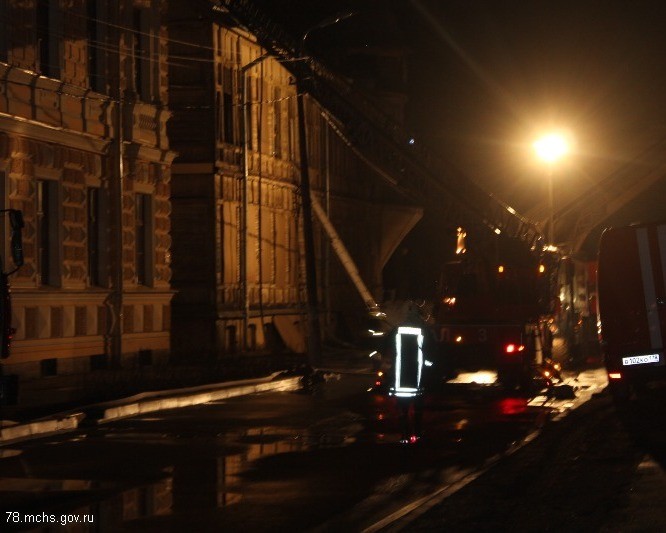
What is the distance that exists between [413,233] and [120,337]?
31094 mm

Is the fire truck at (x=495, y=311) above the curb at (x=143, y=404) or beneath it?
above

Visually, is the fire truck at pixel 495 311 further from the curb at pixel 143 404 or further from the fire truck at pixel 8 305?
the fire truck at pixel 8 305

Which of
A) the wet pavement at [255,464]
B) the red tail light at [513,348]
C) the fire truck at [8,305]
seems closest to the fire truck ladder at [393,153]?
the red tail light at [513,348]

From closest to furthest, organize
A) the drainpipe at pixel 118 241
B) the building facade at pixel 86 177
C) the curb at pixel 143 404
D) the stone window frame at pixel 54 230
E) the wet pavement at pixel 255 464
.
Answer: the wet pavement at pixel 255 464 < the curb at pixel 143 404 < the building facade at pixel 86 177 < the stone window frame at pixel 54 230 < the drainpipe at pixel 118 241

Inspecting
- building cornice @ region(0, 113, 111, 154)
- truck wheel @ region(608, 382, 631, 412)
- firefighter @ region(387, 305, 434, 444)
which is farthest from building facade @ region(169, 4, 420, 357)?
A: firefighter @ region(387, 305, 434, 444)

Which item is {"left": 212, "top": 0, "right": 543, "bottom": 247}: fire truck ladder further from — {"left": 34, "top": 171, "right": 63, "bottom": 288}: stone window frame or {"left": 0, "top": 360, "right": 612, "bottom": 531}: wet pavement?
{"left": 0, "top": 360, "right": 612, "bottom": 531}: wet pavement

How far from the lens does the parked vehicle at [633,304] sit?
772 inches

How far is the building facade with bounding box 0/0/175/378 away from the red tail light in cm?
892

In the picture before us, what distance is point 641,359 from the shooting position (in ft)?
64.4

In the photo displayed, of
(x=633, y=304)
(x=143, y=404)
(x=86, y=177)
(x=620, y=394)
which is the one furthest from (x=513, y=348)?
(x=86, y=177)

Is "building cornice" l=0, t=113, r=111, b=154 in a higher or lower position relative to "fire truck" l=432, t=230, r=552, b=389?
higher

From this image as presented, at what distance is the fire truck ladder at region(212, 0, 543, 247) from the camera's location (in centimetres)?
3203

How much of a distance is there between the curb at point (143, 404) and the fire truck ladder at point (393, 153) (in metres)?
7.95

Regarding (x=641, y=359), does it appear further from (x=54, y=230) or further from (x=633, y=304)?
(x=54, y=230)
